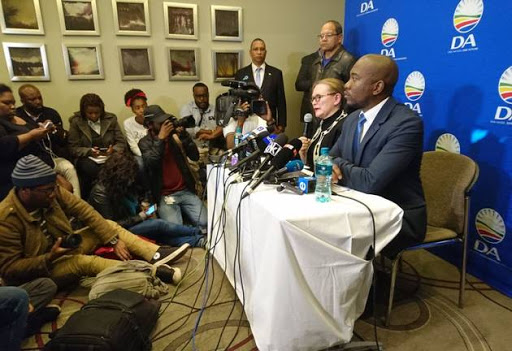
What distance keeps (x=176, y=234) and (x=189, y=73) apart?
2.25 m

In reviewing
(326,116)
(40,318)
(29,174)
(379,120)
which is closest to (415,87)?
(326,116)

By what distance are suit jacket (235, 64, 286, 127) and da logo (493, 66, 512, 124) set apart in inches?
87.0

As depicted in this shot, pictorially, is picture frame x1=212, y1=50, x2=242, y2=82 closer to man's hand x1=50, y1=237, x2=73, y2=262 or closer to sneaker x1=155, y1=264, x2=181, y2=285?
sneaker x1=155, y1=264, x2=181, y2=285

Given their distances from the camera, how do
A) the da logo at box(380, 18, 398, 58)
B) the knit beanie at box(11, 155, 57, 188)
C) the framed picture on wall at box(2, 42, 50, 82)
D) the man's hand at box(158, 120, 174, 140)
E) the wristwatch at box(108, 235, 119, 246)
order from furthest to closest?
the framed picture on wall at box(2, 42, 50, 82), the da logo at box(380, 18, 398, 58), the man's hand at box(158, 120, 174, 140), the wristwatch at box(108, 235, 119, 246), the knit beanie at box(11, 155, 57, 188)

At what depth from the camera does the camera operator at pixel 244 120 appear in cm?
266

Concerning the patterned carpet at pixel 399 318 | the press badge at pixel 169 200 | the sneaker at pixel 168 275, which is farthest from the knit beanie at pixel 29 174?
the press badge at pixel 169 200

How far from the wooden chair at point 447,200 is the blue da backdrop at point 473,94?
1.21ft

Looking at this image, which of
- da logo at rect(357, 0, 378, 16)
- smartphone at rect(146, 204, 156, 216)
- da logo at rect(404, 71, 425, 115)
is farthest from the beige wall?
da logo at rect(404, 71, 425, 115)

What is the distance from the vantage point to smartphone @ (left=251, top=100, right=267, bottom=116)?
105 inches

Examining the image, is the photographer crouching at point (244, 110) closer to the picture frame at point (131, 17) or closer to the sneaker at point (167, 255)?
the sneaker at point (167, 255)

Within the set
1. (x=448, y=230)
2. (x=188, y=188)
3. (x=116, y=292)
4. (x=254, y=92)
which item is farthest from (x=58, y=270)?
(x=448, y=230)

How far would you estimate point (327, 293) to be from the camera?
1.34 meters

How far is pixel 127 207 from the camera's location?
266 cm

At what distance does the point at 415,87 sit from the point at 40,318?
295cm
